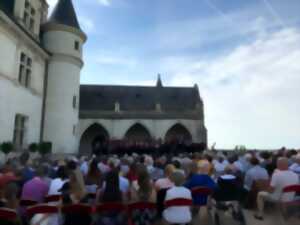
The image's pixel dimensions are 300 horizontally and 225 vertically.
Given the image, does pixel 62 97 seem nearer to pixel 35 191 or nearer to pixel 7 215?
pixel 35 191

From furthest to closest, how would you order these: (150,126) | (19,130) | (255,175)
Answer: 1. (150,126)
2. (19,130)
3. (255,175)

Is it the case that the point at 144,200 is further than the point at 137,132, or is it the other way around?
the point at 137,132

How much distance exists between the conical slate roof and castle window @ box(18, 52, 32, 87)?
218 inches

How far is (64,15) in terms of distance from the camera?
79.2 feet

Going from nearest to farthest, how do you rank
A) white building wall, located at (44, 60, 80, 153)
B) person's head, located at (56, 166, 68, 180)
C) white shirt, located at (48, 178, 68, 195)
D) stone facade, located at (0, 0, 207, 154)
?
white shirt, located at (48, 178, 68, 195) < person's head, located at (56, 166, 68, 180) < stone facade, located at (0, 0, 207, 154) < white building wall, located at (44, 60, 80, 153)

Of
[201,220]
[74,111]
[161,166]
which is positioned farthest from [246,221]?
[74,111]

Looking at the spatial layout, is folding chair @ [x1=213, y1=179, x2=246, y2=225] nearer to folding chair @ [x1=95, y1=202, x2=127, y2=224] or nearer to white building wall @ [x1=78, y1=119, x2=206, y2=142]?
folding chair @ [x1=95, y1=202, x2=127, y2=224]

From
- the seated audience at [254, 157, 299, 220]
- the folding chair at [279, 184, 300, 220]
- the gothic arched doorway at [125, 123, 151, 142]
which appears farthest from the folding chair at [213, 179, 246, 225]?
the gothic arched doorway at [125, 123, 151, 142]

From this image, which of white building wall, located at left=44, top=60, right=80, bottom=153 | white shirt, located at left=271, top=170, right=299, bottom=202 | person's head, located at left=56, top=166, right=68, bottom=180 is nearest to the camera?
white shirt, located at left=271, top=170, right=299, bottom=202

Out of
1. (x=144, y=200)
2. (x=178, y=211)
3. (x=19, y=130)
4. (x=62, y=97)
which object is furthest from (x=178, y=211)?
(x=62, y=97)

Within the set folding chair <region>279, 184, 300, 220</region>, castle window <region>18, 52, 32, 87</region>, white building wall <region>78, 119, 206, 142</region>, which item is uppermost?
castle window <region>18, 52, 32, 87</region>

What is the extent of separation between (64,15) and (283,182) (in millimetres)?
23474

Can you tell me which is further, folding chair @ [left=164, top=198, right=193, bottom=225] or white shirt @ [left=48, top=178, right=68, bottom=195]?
white shirt @ [left=48, top=178, right=68, bottom=195]

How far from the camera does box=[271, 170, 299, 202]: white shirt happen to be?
Answer: 507 centimetres
